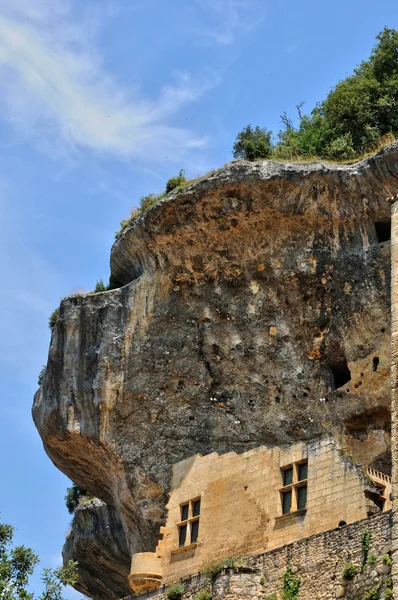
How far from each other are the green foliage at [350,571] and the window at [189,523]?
6.39 metres

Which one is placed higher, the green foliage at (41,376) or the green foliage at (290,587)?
the green foliage at (41,376)

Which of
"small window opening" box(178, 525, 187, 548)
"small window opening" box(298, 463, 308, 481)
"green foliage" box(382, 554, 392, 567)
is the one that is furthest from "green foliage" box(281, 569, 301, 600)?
"small window opening" box(178, 525, 187, 548)

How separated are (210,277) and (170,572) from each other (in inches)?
415

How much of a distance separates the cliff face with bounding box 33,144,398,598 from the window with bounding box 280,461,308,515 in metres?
6.64

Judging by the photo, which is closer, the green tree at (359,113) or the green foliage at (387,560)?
the green foliage at (387,560)

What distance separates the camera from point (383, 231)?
37438mm

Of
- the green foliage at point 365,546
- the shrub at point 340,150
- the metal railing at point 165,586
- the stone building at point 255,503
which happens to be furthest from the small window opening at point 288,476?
the shrub at point 340,150

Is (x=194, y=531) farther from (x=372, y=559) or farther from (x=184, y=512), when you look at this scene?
(x=372, y=559)

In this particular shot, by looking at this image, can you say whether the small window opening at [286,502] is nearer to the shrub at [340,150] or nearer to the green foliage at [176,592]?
the green foliage at [176,592]

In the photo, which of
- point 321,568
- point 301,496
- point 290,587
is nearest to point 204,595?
point 290,587

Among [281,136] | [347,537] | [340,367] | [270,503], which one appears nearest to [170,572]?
[270,503]

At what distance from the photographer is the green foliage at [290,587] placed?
2736 centimetres

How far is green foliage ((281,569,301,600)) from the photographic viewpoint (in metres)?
27.4

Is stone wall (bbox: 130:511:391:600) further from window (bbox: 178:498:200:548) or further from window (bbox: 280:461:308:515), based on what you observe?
window (bbox: 178:498:200:548)
